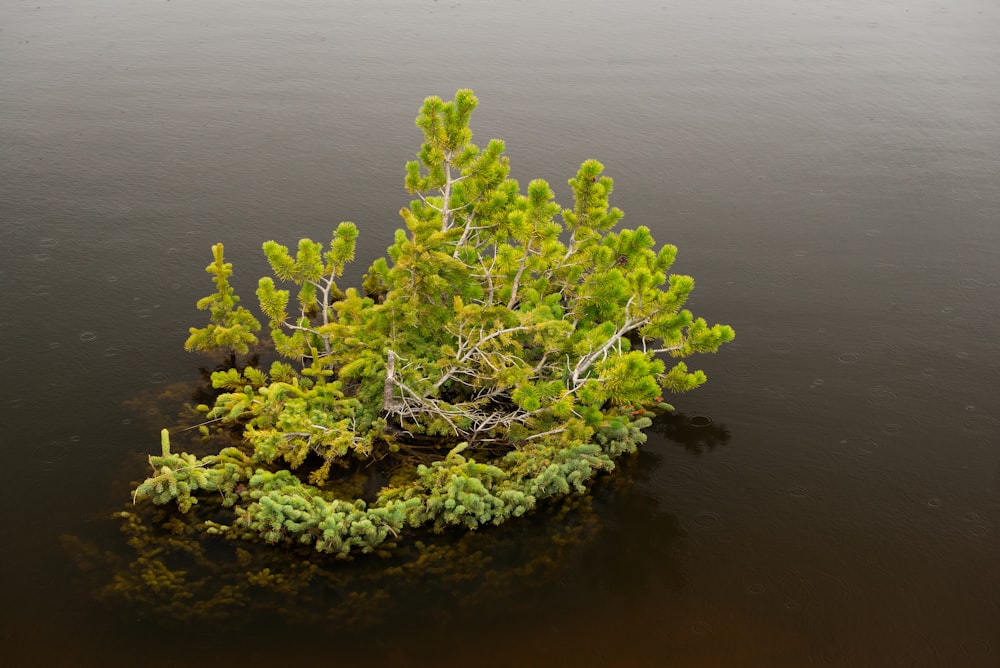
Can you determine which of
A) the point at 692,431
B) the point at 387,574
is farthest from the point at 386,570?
the point at 692,431

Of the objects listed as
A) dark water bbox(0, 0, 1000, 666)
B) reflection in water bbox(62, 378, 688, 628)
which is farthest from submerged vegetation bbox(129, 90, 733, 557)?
dark water bbox(0, 0, 1000, 666)

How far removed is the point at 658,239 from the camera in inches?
935

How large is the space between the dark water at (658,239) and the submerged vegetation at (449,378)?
50.8 inches

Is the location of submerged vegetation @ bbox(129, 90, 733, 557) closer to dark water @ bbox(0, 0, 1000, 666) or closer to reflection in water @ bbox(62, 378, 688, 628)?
reflection in water @ bbox(62, 378, 688, 628)

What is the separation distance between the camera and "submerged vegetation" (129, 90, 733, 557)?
14516 mm

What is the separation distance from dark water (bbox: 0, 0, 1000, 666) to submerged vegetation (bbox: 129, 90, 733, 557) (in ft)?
4.24

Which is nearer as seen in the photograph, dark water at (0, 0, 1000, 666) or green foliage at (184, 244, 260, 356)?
dark water at (0, 0, 1000, 666)

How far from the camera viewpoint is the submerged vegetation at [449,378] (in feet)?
47.6

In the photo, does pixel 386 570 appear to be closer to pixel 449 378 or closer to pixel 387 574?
pixel 387 574

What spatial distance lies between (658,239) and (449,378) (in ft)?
30.2

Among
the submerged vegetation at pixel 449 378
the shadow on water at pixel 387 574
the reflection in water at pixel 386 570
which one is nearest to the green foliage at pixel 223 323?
the submerged vegetation at pixel 449 378

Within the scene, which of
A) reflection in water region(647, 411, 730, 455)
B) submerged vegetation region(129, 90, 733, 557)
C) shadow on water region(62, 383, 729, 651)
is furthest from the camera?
reflection in water region(647, 411, 730, 455)

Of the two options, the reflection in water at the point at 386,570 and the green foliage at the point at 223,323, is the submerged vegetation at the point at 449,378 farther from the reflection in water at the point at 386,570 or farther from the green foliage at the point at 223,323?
the reflection in water at the point at 386,570

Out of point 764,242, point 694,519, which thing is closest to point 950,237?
point 764,242
